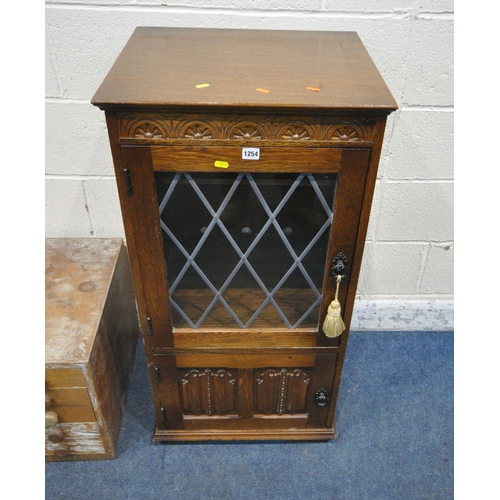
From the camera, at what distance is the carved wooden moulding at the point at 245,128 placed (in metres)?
0.90

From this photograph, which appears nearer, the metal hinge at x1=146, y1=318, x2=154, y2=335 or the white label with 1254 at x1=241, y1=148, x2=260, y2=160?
the white label with 1254 at x1=241, y1=148, x2=260, y2=160

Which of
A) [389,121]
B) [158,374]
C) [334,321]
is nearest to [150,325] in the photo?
[158,374]

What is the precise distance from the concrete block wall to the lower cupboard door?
54 cm

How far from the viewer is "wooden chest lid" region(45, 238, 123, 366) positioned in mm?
1269

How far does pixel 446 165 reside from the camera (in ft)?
4.91

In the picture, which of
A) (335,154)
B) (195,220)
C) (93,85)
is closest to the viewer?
(335,154)

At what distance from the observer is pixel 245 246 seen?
1104 millimetres

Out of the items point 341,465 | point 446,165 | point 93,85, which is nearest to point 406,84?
point 446,165

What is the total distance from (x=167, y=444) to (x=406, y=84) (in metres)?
1.34

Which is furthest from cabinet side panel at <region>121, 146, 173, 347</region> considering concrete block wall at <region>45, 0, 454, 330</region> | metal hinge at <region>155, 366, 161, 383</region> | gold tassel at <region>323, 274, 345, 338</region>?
concrete block wall at <region>45, 0, 454, 330</region>

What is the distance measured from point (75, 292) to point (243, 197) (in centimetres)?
69

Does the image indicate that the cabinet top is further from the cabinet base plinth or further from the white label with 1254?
the cabinet base plinth

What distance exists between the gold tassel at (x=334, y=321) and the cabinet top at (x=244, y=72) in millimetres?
462

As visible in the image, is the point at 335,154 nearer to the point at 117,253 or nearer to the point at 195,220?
the point at 195,220
